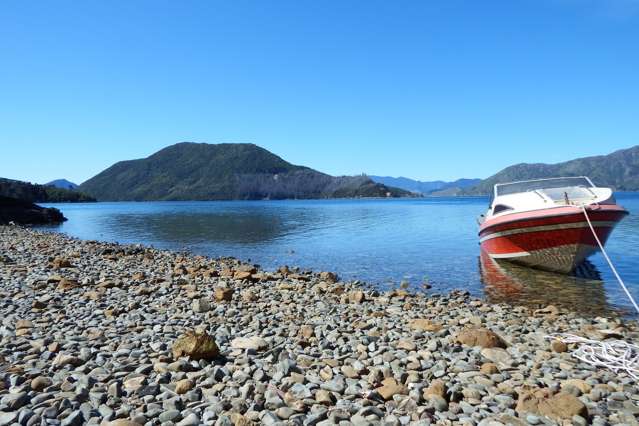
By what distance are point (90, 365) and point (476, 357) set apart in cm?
613

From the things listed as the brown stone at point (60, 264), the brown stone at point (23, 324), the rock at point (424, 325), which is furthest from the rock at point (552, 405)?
the brown stone at point (60, 264)

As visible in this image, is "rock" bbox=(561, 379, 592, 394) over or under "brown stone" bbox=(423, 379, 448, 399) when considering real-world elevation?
under

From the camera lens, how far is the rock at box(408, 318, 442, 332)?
8.48 meters

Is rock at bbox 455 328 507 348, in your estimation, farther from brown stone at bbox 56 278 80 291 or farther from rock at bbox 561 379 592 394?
brown stone at bbox 56 278 80 291

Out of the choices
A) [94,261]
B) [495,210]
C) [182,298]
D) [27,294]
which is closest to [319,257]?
[495,210]

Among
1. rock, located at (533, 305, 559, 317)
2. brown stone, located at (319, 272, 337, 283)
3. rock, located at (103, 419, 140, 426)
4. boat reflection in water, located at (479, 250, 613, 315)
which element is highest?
rock, located at (103, 419, 140, 426)

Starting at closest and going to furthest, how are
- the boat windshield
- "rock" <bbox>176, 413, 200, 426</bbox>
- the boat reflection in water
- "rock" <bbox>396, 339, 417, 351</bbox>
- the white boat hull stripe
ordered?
"rock" <bbox>176, 413, 200, 426</bbox> → "rock" <bbox>396, 339, 417, 351</bbox> → the boat reflection in water → the white boat hull stripe → the boat windshield

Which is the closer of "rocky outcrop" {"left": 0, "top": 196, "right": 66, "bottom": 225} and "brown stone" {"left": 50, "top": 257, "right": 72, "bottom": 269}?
"brown stone" {"left": 50, "top": 257, "right": 72, "bottom": 269}

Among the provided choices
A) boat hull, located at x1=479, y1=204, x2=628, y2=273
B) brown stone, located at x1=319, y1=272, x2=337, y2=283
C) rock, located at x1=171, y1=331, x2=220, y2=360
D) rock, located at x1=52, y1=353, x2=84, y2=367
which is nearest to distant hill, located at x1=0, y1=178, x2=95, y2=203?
brown stone, located at x1=319, y1=272, x2=337, y2=283

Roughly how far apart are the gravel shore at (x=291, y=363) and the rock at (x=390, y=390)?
0.9 inches

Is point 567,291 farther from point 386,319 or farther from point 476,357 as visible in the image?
point 476,357

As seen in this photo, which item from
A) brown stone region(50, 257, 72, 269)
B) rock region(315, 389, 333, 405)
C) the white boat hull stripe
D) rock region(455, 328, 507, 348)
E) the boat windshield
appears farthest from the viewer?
the boat windshield

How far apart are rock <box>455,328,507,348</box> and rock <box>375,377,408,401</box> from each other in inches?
94.6

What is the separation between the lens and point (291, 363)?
6410mm
